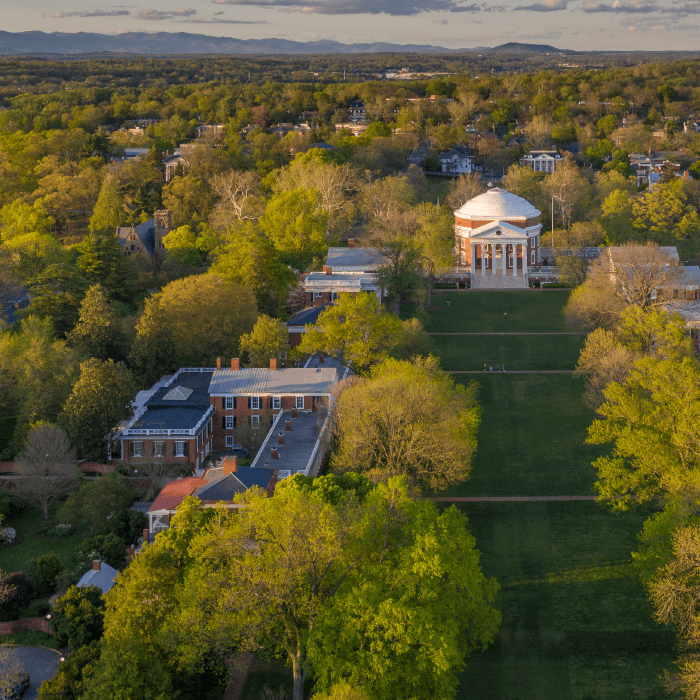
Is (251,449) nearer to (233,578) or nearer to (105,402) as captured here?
(105,402)

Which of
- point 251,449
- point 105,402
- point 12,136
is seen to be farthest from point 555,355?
point 12,136

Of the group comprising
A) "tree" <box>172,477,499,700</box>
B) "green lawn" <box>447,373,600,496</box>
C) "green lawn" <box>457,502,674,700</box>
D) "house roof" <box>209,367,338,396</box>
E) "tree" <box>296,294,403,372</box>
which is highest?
"tree" <box>172,477,499,700</box>

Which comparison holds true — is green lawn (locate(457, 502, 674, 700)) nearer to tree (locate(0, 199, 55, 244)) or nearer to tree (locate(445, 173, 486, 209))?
tree (locate(445, 173, 486, 209))

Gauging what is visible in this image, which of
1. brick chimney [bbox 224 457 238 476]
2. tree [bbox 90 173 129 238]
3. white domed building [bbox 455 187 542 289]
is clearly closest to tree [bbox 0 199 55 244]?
tree [bbox 90 173 129 238]

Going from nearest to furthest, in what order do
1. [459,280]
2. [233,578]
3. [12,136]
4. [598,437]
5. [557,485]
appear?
[233,578], [598,437], [557,485], [459,280], [12,136]

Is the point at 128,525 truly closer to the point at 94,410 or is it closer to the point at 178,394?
the point at 94,410

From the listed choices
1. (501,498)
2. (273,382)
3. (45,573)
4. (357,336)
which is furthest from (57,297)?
(501,498)
